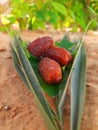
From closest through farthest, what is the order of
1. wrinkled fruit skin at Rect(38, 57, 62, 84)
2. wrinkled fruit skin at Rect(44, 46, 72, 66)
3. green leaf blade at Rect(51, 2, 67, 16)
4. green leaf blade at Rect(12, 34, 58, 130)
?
green leaf blade at Rect(12, 34, 58, 130)
wrinkled fruit skin at Rect(38, 57, 62, 84)
wrinkled fruit skin at Rect(44, 46, 72, 66)
green leaf blade at Rect(51, 2, 67, 16)

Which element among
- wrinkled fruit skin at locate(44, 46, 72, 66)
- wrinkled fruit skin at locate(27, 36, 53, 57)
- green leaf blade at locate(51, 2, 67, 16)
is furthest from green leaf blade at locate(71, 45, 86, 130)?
green leaf blade at locate(51, 2, 67, 16)

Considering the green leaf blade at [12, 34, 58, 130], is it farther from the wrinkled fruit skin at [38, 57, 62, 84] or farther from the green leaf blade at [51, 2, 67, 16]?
the green leaf blade at [51, 2, 67, 16]

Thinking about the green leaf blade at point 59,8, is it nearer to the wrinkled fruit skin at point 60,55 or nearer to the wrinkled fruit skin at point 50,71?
the wrinkled fruit skin at point 60,55

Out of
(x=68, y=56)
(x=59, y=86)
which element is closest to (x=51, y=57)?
(x=68, y=56)

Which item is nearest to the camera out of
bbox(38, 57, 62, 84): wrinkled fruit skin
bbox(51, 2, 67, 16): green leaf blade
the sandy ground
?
the sandy ground

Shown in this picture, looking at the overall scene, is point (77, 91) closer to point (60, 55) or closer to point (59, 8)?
point (60, 55)

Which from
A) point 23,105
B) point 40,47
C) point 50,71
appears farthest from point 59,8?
point 23,105

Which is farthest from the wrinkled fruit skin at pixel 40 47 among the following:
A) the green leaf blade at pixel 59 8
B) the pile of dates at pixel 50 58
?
the green leaf blade at pixel 59 8
